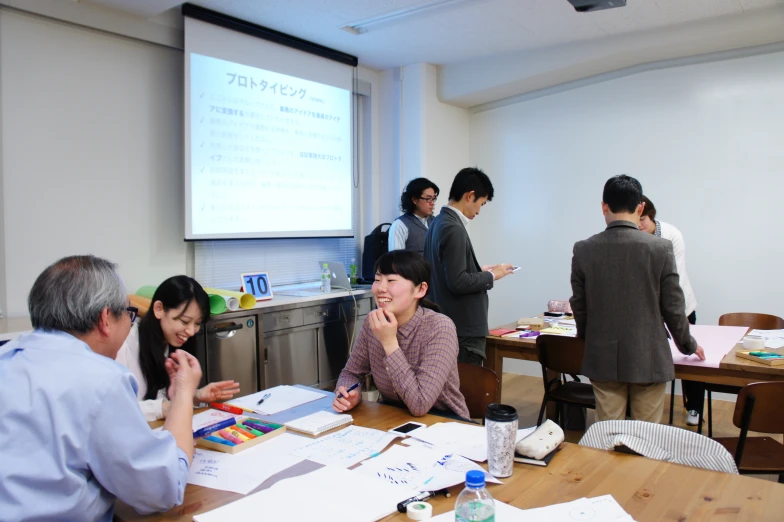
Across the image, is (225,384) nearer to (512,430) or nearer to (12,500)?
(12,500)

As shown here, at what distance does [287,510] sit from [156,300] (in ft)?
4.27

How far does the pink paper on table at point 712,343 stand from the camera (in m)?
2.73

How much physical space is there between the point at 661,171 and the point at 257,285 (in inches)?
133

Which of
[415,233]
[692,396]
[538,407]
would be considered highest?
[415,233]

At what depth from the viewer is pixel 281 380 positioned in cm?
427

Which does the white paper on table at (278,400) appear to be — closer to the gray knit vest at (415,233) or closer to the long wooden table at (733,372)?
the long wooden table at (733,372)

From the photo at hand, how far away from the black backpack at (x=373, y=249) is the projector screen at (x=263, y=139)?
0.80 feet

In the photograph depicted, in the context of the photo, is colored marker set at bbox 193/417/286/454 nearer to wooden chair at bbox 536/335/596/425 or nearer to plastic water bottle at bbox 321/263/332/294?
wooden chair at bbox 536/335/596/425

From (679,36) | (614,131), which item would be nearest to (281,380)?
(614,131)

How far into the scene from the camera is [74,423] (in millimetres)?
1175

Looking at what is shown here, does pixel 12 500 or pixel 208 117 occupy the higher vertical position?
pixel 208 117

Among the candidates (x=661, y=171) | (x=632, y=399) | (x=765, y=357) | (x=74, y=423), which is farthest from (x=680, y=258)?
(x=74, y=423)

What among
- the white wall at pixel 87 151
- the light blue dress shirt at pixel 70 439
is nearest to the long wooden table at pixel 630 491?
the light blue dress shirt at pixel 70 439

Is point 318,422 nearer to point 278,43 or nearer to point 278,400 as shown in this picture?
point 278,400
